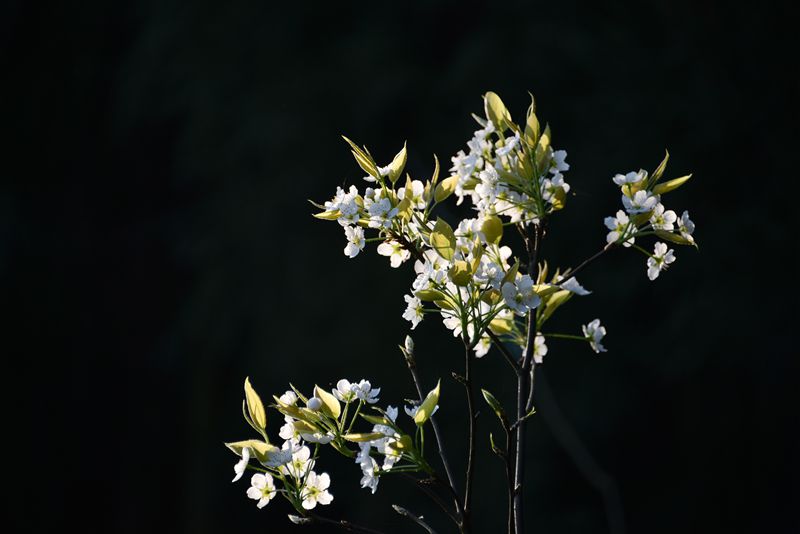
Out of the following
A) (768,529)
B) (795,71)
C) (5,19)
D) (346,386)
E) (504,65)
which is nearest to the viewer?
(346,386)

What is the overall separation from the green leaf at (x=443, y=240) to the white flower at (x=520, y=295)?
0.03m

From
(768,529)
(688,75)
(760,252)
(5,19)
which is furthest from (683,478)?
(5,19)

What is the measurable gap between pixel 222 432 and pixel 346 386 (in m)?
1.75

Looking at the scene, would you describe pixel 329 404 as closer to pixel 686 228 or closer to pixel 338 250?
pixel 686 228

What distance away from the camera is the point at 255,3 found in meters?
2.24

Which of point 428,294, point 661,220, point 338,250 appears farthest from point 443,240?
point 338,250

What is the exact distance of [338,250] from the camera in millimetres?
2053

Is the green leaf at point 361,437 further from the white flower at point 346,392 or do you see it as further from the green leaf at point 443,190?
the green leaf at point 443,190

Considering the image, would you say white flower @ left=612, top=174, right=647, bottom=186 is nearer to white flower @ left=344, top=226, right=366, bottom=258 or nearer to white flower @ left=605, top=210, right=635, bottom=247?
white flower @ left=605, top=210, right=635, bottom=247

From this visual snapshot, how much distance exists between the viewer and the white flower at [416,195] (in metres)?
0.46

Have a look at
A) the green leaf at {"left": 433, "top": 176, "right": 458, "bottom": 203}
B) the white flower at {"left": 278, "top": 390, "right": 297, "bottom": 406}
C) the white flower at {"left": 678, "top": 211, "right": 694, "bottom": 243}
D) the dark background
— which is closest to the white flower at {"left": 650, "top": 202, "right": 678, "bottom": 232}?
the white flower at {"left": 678, "top": 211, "right": 694, "bottom": 243}

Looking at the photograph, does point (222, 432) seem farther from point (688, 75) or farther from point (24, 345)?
point (688, 75)

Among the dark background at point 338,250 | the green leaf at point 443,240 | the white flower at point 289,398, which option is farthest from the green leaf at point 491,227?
the dark background at point 338,250

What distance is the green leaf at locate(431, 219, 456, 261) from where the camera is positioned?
0.42m
